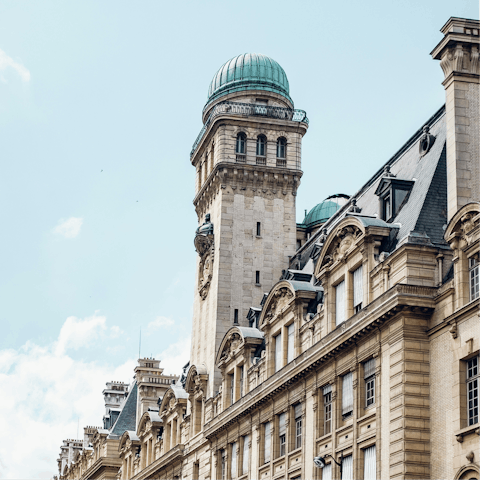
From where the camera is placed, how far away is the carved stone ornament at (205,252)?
7388 cm

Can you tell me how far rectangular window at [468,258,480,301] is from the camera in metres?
39.8

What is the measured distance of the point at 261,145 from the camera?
248 ft

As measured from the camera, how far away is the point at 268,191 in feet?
244

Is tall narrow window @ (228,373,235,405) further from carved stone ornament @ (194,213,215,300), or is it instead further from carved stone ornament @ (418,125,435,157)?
carved stone ornament @ (418,125,435,157)

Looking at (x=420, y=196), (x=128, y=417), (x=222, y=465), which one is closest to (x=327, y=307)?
(x=420, y=196)

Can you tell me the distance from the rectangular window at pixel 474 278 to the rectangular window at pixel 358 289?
27.2 ft

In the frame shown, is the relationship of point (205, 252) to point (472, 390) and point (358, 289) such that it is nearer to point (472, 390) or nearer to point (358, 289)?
point (358, 289)

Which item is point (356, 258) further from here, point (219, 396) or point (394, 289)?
point (219, 396)

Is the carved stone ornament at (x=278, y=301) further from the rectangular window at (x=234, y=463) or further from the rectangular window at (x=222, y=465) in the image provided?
the rectangular window at (x=222, y=465)

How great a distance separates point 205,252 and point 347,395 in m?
29.1

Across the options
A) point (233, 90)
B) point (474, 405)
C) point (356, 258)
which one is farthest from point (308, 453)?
point (233, 90)

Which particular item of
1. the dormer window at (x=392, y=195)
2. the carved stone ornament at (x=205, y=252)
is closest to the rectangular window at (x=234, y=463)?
the carved stone ornament at (x=205, y=252)

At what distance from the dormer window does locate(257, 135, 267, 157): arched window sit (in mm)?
23661

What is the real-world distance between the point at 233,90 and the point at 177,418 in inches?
972
